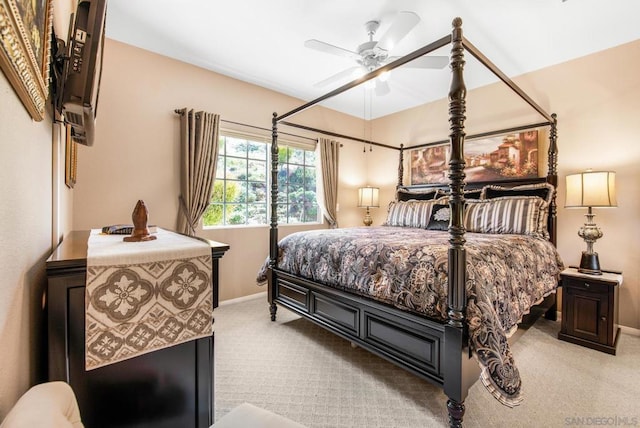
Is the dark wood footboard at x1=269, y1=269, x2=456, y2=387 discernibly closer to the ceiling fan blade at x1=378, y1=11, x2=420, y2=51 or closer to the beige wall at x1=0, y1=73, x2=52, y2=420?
the beige wall at x1=0, y1=73, x2=52, y2=420

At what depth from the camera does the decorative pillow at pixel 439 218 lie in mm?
3207

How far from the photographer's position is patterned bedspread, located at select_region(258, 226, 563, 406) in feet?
4.82

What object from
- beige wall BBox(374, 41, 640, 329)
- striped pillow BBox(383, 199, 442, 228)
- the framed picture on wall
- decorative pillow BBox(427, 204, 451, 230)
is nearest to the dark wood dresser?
decorative pillow BBox(427, 204, 451, 230)

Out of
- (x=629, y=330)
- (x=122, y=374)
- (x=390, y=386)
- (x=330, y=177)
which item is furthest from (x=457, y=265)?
(x=330, y=177)

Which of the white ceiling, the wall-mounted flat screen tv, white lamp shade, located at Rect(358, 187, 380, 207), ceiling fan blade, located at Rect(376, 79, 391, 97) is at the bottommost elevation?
white lamp shade, located at Rect(358, 187, 380, 207)

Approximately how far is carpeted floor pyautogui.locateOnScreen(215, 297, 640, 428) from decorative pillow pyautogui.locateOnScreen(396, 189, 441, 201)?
1897 mm

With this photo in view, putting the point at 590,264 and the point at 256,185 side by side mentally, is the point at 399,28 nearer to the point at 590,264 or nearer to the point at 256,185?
the point at 256,185

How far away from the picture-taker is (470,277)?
1.59m

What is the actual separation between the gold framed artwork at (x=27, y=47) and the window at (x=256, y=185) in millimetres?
2699

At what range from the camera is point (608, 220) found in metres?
2.86

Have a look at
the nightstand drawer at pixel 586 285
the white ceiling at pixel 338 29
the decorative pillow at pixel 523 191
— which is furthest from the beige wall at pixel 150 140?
the nightstand drawer at pixel 586 285

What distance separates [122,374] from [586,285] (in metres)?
3.36

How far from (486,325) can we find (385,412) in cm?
80

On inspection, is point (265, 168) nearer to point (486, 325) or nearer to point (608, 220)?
point (486, 325)
